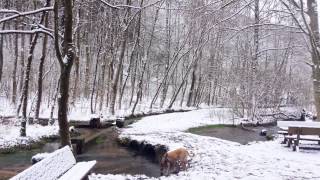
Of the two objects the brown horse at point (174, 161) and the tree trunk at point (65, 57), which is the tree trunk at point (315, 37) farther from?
the tree trunk at point (65, 57)

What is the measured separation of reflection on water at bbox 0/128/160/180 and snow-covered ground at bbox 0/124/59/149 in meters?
0.62

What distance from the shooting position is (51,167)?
647 centimetres

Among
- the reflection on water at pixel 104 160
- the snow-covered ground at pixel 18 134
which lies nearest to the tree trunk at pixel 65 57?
the reflection on water at pixel 104 160

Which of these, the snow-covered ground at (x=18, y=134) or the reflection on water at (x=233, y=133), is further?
the reflection on water at (x=233, y=133)

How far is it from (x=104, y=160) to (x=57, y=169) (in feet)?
26.7

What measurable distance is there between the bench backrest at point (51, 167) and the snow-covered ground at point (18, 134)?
870 cm

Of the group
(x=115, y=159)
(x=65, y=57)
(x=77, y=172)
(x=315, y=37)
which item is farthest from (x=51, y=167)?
(x=315, y=37)

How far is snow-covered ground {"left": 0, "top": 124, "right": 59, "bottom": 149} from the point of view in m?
16.1

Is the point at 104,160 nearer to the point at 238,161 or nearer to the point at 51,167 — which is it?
the point at 238,161

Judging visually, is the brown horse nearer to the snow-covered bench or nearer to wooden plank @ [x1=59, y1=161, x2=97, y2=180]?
the snow-covered bench

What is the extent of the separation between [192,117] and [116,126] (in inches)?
283

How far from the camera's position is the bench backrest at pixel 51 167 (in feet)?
17.3

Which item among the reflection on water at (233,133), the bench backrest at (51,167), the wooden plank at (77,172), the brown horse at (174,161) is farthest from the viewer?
the reflection on water at (233,133)

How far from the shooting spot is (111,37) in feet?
103
